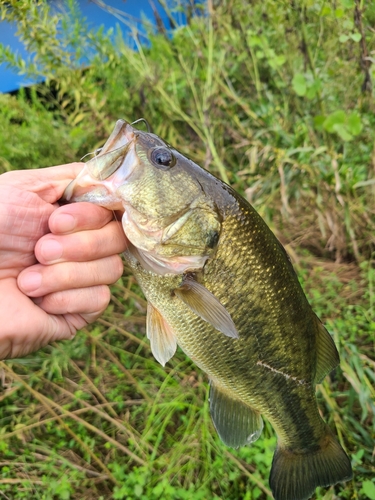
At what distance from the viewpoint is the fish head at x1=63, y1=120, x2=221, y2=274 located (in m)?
1.05

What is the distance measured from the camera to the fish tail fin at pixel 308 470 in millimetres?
1413

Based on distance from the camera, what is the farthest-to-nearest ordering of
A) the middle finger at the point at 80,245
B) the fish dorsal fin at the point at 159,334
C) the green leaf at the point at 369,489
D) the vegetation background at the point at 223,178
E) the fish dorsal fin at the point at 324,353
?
the vegetation background at the point at 223,178 → the green leaf at the point at 369,489 → the fish dorsal fin at the point at 324,353 → the fish dorsal fin at the point at 159,334 → the middle finger at the point at 80,245

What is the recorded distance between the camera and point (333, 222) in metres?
2.40

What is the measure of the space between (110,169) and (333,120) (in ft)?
4.39

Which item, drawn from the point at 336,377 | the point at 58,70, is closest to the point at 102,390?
the point at 336,377

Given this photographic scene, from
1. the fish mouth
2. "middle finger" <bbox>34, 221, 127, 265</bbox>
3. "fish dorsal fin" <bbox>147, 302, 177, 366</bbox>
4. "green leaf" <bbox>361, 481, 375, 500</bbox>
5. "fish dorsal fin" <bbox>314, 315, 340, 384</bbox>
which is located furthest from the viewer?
"green leaf" <bbox>361, 481, 375, 500</bbox>

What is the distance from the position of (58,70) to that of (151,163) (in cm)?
131

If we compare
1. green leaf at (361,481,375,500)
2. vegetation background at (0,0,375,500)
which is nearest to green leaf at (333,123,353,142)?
vegetation background at (0,0,375,500)

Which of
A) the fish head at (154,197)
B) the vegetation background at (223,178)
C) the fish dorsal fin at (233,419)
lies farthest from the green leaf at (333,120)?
the fish dorsal fin at (233,419)

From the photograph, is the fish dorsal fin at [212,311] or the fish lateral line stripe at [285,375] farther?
the fish lateral line stripe at [285,375]

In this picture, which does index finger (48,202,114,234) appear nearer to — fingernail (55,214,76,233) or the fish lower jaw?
fingernail (55,214,76,233)

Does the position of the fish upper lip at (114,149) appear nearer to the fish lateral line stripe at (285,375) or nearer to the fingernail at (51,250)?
the fingernail at (51,250)

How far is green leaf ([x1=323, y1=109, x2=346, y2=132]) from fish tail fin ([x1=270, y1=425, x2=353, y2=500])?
4.49ft

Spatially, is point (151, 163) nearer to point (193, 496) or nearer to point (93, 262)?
point (93, 262)
